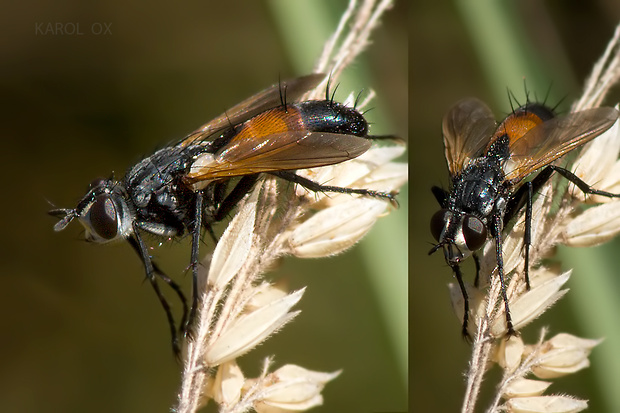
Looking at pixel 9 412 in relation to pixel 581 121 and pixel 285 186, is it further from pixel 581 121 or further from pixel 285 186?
pixel 581 121

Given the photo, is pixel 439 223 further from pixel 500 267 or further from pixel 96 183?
pixel 96 183

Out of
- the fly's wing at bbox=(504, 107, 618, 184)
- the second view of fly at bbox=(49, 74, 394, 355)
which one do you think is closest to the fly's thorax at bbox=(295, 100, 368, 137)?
the second view of fly at bbox=(49, 74, 394, 355)

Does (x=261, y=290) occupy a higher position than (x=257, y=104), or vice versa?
(x=257, y=104)

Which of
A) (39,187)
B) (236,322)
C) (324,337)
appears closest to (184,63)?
(39,187)

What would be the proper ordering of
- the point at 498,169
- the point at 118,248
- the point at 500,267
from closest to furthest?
the point at 500,267 → the point at 498,169 → the point at 118,248

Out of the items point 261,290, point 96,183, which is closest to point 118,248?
point 96,183

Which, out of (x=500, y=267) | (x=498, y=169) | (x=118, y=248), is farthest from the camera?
(x=118, y=248)

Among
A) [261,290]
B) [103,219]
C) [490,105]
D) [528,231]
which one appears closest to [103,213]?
[103,219]

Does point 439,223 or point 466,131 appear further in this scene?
point 466,131
